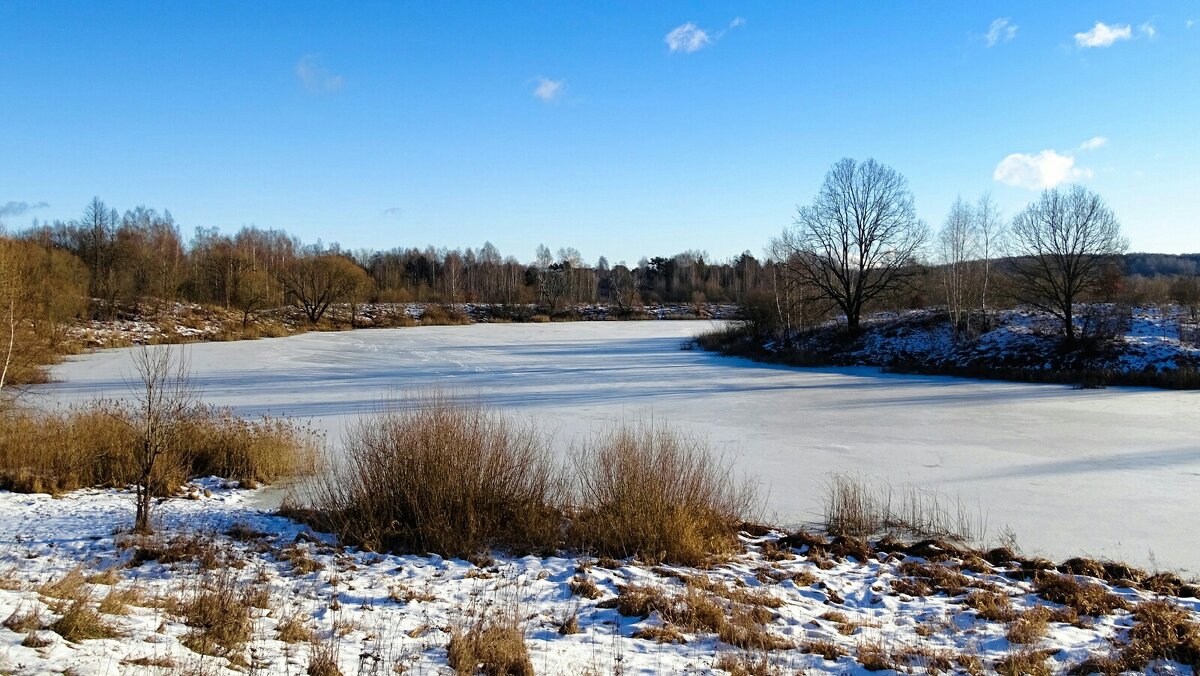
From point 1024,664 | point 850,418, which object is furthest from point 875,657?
point 850,418

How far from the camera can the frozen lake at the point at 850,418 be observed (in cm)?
820

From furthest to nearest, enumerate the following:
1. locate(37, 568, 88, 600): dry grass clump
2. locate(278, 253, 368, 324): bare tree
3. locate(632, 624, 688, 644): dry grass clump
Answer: locate(278, 253, 368, 324): bare tree < locate(632, 624, 688, 644): dry grass clump < locate(37, 568, 88, 600): dry grass clump

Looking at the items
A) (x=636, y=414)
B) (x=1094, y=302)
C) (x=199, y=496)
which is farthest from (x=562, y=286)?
(x=199, y=496)

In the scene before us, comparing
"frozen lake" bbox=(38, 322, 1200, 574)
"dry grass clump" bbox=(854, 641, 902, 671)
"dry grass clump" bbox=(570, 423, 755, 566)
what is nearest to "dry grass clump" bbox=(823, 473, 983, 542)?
"frozen lake" bbox=(38, 322, 1200, 574)

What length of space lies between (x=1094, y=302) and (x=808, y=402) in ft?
54.3

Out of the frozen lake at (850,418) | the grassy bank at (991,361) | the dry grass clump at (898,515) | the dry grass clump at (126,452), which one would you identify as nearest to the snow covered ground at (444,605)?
the dry grass clump at (898,515)

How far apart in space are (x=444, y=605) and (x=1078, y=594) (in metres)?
5.19

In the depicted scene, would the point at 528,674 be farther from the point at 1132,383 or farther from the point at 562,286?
the point at 562,286

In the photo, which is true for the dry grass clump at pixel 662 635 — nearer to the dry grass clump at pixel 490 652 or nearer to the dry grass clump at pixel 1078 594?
the dry grass clump at pixel 490 652

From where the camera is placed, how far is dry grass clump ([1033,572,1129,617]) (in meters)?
5.35

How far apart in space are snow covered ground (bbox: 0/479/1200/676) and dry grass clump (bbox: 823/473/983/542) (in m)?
0.83

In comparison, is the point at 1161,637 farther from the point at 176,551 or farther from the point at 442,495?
the point at 176,551

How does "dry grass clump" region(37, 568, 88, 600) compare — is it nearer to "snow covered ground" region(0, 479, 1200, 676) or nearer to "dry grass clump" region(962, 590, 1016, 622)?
"snow covered ground" region(0, 479, 1200, 676)

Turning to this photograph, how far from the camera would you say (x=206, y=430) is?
33.2 ft
